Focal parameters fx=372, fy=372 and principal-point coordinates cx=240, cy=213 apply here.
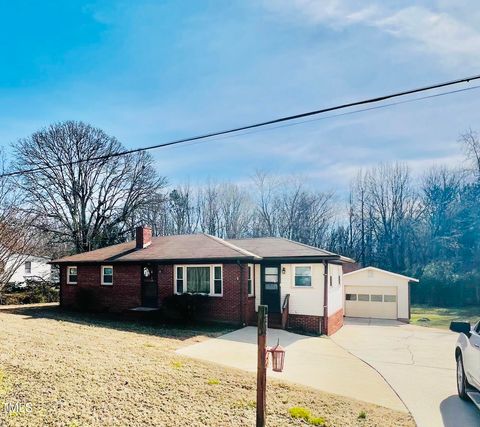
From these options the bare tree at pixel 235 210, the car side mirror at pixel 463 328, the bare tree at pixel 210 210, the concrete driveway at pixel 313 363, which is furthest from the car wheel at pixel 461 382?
the bare tree at pixel 210 210

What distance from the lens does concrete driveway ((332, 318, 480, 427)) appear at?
245 inches

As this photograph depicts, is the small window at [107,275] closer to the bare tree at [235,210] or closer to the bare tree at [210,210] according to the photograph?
the bare tree at [235,210]

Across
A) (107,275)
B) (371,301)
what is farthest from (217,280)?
(371,301)

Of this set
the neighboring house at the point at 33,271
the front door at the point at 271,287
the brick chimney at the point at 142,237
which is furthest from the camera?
the neighboring house at the point at 33,271

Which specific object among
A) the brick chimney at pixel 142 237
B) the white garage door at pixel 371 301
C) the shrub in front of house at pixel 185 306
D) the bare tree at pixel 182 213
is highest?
the bare tree at pixel 182 213

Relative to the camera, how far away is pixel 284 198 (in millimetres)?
43031

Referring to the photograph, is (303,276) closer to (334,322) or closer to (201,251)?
(334,322)

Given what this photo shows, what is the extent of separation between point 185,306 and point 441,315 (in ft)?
62.6

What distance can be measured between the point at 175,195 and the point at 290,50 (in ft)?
125

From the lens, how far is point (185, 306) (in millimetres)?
15023

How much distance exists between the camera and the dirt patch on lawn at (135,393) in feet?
16.4

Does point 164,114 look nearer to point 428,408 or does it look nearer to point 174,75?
point 174,75

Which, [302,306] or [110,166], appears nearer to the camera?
[302,306]

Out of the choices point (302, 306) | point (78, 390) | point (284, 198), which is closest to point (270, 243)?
point (302, 306)
